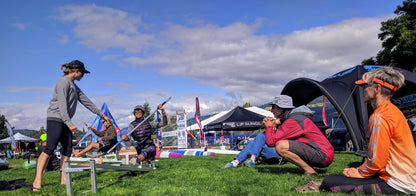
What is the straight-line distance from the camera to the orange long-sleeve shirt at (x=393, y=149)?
2.62 m

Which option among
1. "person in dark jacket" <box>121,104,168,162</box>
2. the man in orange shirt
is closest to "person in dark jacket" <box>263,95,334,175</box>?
the man in orange shirt

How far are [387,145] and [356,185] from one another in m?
0.57

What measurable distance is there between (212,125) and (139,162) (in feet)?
52.7

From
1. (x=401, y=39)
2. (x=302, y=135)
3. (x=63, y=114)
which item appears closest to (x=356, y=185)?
(x=302, y=135)

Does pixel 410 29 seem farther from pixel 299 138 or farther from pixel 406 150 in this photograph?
pixel 406 150

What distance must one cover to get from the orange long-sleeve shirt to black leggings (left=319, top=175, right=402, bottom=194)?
8cm

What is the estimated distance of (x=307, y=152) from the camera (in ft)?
14.5

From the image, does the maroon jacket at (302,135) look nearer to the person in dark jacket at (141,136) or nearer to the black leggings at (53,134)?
the person in dark jacket at (141,136)

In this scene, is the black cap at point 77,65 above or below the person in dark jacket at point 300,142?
above

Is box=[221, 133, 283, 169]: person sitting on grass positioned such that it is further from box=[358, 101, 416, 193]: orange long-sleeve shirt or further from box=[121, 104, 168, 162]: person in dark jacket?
box=[358, 101, 416, 193]: orange long-sleeve shirt

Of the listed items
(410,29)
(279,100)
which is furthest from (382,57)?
(279,100)

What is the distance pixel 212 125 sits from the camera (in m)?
22.3

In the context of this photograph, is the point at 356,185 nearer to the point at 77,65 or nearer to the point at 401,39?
the point at 77,65

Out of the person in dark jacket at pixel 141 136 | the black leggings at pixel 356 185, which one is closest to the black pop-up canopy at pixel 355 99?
the person in dark jacket at pixel 141 136
